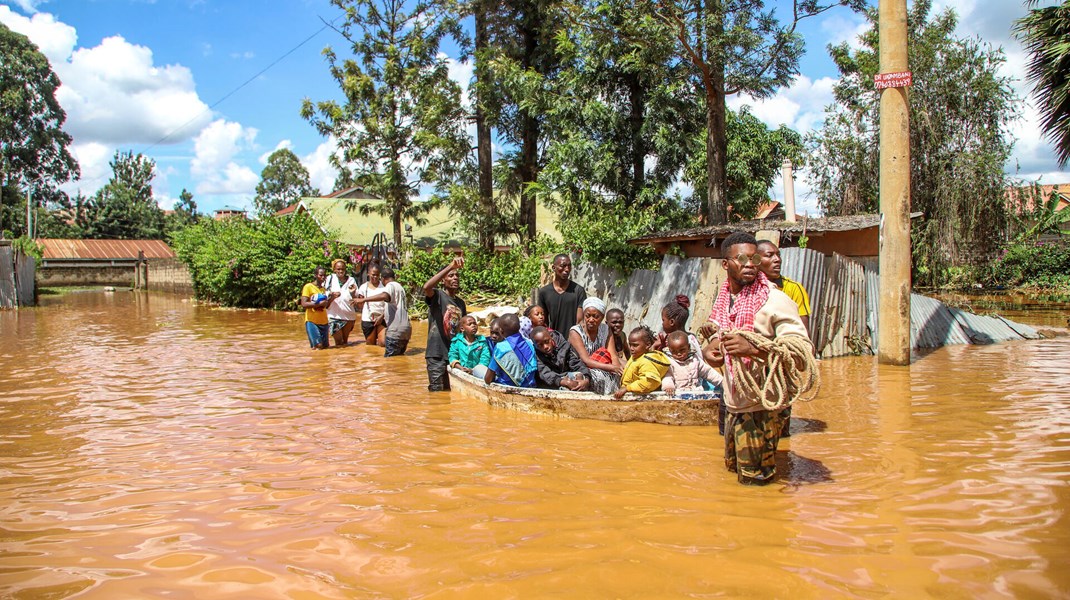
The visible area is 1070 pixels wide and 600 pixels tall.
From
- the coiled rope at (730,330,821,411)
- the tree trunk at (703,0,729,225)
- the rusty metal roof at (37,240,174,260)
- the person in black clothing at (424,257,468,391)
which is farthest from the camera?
the rusty metal roof at (37,240,174,260)

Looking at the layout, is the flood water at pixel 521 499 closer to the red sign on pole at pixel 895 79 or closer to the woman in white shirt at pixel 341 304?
the red sign on pole at pixel 895 79

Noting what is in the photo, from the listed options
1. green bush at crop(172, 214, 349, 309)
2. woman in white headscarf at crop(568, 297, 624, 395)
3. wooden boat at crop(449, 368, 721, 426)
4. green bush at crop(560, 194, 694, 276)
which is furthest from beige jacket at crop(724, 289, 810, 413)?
green bush at crop(172, 214, 349, 309)

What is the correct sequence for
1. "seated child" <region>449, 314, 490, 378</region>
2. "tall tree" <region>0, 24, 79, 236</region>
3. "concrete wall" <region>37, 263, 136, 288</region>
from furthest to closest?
"tall tree" <region>0, 24, 79, 236</region>, "concrete wall" <region>37, 263, 136, 288</region>, "seated child" <region>449, 314, 490, 378</region>

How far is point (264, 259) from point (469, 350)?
16.2 meters

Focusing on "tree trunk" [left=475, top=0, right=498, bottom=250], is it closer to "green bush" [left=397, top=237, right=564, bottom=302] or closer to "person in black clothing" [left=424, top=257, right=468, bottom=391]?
"green bush" [left=397, top=237, right=564, bottom=302]

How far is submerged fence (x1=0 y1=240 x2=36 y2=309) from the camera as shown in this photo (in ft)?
77.2

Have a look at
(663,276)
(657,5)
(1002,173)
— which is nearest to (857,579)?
(663,276)

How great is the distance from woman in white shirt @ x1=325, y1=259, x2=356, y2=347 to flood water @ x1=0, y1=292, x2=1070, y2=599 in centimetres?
425

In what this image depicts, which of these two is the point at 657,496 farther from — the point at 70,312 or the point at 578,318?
the point at 70,312

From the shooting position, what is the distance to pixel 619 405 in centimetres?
637

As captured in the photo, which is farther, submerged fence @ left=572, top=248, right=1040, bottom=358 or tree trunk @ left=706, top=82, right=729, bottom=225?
tree trunk @ left=706, top=82, right=729, bottom=225

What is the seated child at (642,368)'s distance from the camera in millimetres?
6398

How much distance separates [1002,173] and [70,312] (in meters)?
29.0

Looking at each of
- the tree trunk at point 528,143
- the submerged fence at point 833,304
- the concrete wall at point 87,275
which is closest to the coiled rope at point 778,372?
the submerged fence at point 833,304
